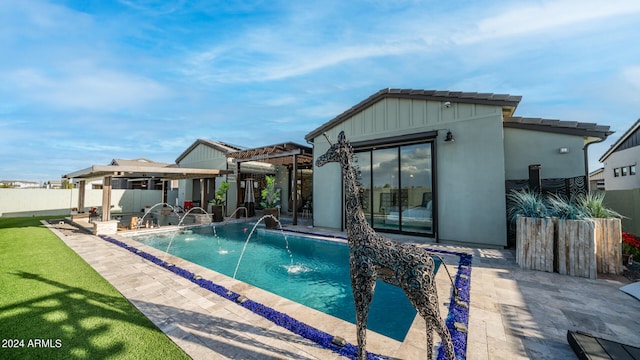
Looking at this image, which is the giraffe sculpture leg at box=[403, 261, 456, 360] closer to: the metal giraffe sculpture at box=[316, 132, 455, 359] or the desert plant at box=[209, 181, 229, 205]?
the metal giraffe sculpture at box=[316, 132, 455, 359]

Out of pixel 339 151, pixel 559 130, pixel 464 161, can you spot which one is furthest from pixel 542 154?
pixel 339 151

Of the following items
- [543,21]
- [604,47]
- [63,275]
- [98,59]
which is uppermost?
[98,59]

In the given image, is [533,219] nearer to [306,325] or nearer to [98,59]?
[306,325]

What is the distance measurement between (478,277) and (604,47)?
7.15 metres

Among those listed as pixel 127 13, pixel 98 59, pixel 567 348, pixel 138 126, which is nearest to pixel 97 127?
pixel 138 126

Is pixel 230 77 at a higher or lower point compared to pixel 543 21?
higher

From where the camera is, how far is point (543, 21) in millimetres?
5594

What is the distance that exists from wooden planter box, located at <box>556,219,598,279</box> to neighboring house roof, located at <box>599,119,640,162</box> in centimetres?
1624

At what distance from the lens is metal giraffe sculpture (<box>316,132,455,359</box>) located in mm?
1936

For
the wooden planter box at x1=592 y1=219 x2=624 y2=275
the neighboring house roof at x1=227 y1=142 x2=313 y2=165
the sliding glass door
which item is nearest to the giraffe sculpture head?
the sliding glass door

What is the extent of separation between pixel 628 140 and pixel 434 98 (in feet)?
54.7

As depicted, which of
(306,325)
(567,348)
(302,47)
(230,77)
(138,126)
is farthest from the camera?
(138,126)

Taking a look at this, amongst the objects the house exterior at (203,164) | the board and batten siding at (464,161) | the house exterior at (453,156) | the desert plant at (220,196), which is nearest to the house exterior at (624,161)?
the house exterior at (453,156)

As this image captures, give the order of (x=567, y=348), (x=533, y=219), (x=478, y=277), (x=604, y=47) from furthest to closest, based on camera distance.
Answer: (x=604, y=47)
(x=533, y=219)
(x=478, y=277)
(x=567, y=348)
